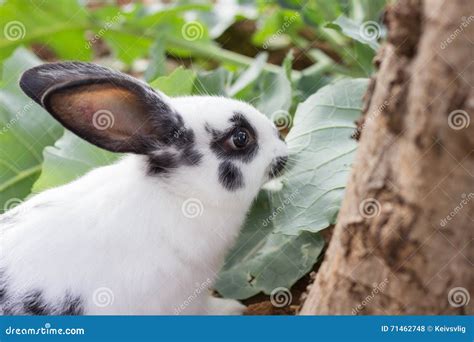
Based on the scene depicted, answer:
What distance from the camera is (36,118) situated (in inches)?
142

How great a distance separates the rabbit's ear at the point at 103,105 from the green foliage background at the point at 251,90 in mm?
604

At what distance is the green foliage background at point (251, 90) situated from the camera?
2961 millimetres

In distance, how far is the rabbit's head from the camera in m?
2.46

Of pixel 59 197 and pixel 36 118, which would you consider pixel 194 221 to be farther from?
pixel 36 118

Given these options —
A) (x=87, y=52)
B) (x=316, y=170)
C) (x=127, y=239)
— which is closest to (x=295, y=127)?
(x=316, y=170)

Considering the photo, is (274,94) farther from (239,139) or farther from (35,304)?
(35,304)

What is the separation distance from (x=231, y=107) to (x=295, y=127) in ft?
1.54

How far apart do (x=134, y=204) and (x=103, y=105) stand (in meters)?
0.37
